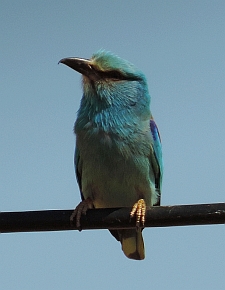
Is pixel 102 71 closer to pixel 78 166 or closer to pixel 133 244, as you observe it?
pixel 78 166

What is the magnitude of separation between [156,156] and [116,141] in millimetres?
591

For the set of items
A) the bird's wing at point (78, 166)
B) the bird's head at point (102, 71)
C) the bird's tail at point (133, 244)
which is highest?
the bird's head at point (102, 71)

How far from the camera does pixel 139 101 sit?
6.00 metres

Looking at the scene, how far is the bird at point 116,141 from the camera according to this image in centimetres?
562

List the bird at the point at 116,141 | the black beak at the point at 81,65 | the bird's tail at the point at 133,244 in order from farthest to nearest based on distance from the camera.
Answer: the bird's tail at the point at 133,244
the black beak at the point at 81,65
the bird at the point at 116,141

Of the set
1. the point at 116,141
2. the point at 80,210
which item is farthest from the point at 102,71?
the point at 80,210

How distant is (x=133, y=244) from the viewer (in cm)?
608

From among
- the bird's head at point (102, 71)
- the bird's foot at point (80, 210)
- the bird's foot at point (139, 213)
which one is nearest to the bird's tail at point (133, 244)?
the bird's foot at point (80, 210)

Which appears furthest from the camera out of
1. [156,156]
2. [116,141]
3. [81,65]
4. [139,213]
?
[156,156]

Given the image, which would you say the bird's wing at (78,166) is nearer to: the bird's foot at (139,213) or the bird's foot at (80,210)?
the bird's foot at (80,210)

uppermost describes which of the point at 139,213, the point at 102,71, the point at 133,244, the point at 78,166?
the point at 102,71

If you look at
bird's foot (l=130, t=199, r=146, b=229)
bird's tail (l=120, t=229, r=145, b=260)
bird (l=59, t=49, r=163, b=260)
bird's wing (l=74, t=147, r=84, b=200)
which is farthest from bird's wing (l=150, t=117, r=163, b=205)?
bird's foot (l=130, t=199, r=146, b=229)

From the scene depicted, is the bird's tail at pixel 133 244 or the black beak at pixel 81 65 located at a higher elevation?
the black beak at pixel 81 65

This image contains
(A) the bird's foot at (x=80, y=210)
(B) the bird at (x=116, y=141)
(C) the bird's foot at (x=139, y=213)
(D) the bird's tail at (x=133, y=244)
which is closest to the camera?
(A) the bird's foot at (x=80, y=210)
